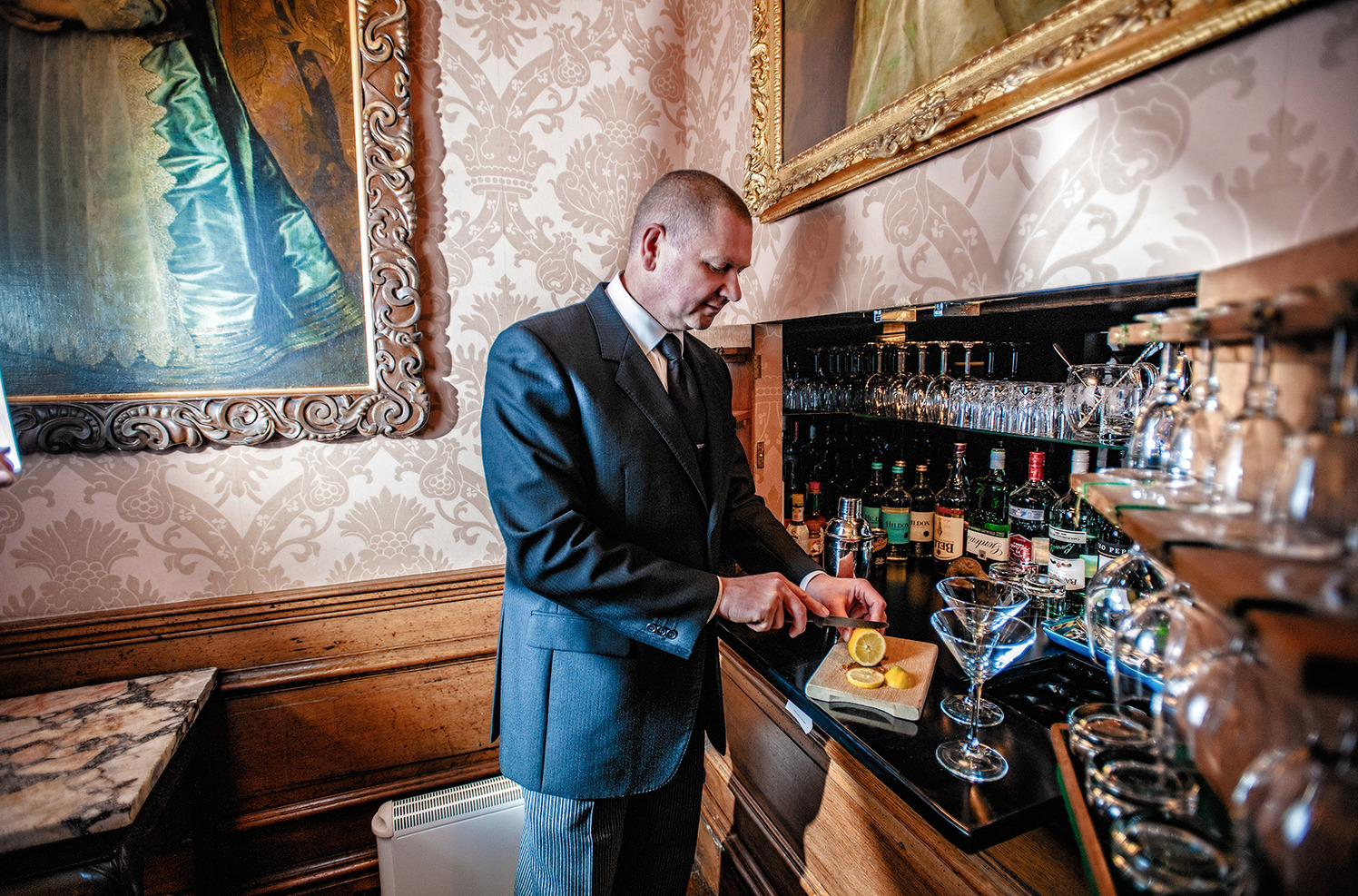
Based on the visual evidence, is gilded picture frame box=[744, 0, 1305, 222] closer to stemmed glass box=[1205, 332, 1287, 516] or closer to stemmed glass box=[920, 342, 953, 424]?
stemmed glass box=[1205, 332, 1287, 516]

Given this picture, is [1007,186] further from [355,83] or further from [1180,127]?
[355,83]

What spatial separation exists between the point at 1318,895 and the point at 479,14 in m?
→ 2.64

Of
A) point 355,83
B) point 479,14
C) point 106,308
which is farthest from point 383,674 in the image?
point 479,14

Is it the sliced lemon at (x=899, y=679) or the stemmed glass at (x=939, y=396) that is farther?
the stemmed glass at (x=939, y=396)

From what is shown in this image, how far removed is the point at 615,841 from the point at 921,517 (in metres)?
1.32

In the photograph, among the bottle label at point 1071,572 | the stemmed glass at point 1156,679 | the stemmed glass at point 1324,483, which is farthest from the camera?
the bottle label at point 1071,572

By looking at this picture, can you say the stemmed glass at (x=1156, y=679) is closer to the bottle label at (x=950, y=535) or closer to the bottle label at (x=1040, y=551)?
the bottle label at (x=1040, y=551)

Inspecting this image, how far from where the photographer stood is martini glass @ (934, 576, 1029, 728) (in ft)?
3.67

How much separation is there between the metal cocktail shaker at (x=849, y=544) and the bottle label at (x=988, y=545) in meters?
0.30

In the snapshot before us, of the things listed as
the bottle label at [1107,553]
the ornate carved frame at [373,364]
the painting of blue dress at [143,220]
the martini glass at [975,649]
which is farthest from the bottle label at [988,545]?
the painting of blue dress at [143,220]

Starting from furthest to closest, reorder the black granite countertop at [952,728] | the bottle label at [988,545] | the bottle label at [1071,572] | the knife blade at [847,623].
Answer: the bottle label at [988,545] < the bottle label at [1071,572] < the knife blade at [847,623] < the black granite countertop at [952,728]

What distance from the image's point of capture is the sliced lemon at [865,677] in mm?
1225

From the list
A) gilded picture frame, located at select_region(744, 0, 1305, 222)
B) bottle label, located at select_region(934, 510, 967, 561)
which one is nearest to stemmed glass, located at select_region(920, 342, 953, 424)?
bottle label, located at select_region(934, 510, 967, 561)

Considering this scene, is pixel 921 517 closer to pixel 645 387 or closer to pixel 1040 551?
pixel 1040 551
